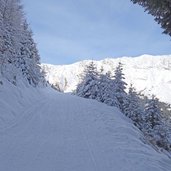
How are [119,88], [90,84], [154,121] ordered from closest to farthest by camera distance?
1. [154,121]
2. [119,88]
3. [90,84]

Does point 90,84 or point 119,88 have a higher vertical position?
point 90,84

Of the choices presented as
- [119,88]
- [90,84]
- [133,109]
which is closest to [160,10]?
[133,109]

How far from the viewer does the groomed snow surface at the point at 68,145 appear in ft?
36.8

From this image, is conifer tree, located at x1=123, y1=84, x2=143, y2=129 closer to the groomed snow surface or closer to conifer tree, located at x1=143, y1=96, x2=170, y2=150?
conifer tree, located at x1=143, y1=96, x2=170, y2=150

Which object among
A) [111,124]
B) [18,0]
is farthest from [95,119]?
[18,0]

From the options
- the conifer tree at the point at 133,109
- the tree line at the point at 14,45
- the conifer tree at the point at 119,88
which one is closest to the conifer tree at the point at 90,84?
the conifer tree at the point at 119,88

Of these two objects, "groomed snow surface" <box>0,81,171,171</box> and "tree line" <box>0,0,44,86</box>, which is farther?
"tree line" <box>0,0,44,86</box>

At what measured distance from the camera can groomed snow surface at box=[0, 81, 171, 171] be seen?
1121 centimetres

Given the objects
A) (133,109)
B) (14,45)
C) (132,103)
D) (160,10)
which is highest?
(14,45)

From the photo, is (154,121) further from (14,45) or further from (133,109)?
(14,45)

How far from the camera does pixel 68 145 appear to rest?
13.9 meters

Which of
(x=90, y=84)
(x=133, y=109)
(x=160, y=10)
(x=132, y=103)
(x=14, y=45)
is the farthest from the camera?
(x=90, y=84)

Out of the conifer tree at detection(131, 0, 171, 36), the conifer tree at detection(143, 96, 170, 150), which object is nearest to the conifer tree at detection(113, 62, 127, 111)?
the conifer tree at detection(143, 96, 170, 150)

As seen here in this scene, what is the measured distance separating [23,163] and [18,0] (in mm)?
36358
